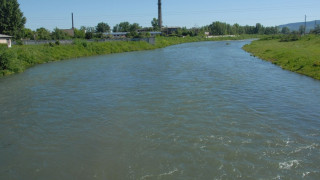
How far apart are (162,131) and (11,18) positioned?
56.2m

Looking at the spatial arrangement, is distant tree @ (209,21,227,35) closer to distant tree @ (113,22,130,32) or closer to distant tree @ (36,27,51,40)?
distant tree @ (113,22,130,32)

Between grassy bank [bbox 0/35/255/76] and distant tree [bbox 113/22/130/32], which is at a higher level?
distant tree [bbox 113/22/130/32]

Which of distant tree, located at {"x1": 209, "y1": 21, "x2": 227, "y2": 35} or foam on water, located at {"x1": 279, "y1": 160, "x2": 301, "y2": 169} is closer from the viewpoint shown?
foam on water, located at {"x1": 279, "y1": 160, "x2": 301, "y2": 169}

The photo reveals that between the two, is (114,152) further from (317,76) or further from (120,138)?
(317,76)

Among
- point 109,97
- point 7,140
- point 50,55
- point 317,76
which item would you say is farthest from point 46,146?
point 50,55

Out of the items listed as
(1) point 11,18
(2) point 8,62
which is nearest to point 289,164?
(2) point 8,62

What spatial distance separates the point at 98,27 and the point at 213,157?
13087 cm

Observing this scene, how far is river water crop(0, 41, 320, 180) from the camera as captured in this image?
9266mm

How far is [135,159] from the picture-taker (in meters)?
9.90

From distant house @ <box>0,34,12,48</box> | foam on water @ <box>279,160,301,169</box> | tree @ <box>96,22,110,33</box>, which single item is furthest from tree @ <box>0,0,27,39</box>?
tree @ <box>96,22,110,33</box>

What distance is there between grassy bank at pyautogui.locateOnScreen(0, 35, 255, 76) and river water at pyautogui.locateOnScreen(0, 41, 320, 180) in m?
9.23

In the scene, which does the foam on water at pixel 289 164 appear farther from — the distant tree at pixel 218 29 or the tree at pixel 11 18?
the distant tree at pixel 218 29

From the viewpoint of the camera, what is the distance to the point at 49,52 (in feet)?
153

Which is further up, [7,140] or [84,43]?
[84,43]
